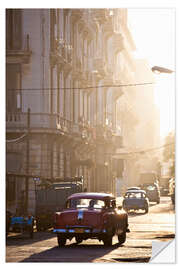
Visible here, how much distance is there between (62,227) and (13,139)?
9.70 feet

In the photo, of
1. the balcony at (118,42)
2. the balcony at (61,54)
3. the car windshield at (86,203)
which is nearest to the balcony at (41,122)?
the balcony at (61,54)

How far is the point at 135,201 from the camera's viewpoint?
3950 cm

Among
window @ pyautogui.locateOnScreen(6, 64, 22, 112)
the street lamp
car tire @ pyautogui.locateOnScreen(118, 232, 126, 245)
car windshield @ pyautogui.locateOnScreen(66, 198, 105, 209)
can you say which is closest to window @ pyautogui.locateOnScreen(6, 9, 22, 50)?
window @ pyautogui.locateOnScreen(6, 64, 22, 112)

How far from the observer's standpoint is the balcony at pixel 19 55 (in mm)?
33406

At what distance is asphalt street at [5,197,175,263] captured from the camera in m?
29.8

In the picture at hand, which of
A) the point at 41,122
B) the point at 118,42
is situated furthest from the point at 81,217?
the point at 118,42

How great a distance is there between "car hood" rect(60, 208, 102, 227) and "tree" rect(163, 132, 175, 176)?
2.38 metres

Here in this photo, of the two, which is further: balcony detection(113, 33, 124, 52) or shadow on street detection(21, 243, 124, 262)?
balcony detection(113, 33, 124, 52)

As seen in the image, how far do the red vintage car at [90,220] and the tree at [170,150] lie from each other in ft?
6.46

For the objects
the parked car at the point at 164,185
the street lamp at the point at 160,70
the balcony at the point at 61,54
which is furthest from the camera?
the balcony at the point at 61,54

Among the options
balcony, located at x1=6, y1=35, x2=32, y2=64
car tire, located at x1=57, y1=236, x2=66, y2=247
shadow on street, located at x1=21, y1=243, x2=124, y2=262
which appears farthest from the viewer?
balcony, located at x1=6, y1=35, x2=32, y2=64

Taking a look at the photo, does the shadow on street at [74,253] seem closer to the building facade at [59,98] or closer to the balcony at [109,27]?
the building facade at [59,98]

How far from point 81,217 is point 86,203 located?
753mm

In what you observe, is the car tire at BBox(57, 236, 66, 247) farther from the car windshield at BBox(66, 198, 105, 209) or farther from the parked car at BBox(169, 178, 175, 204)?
the parked car at BBox(169, 178, 175, 204)
